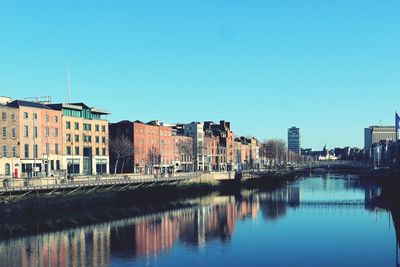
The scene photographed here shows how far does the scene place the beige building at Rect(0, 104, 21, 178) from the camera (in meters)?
95.8

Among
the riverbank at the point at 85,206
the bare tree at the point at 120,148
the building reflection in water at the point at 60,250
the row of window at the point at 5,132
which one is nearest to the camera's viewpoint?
the building reflection in water at the point at 60,250

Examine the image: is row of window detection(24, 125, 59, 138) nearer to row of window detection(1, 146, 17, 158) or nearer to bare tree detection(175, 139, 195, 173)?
row of window detection(1, 146, 17, 158)

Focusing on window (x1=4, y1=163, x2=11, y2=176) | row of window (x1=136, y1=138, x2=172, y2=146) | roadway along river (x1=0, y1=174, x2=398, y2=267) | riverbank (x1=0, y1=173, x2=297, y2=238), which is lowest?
roadway along river (x1=0, y1=174, x2=398, y2=267)

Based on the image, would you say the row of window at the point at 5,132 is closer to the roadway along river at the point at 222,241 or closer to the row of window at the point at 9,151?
the row of window at the point at 9,151

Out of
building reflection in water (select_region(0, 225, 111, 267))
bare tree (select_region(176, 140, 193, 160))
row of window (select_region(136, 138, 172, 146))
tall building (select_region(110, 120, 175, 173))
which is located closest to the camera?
building reflection in water (select_region(0, 225, 111, 267))

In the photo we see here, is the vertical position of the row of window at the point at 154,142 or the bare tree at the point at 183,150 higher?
the row of window at the point at 154,142

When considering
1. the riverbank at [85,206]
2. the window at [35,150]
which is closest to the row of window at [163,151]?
the riverbank at [85,206]

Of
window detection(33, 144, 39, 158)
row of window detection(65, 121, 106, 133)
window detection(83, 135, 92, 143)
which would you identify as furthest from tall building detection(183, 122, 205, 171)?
window detection(33, 144, 39, 158)

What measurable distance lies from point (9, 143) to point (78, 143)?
70.9ft

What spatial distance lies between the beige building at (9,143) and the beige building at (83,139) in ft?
46.1

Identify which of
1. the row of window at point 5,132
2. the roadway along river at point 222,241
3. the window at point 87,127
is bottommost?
the roadway along river at point 222,241

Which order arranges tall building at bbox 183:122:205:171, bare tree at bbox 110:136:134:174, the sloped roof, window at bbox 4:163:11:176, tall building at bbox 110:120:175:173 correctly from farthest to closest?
tall building at bbox 183:122:205:171 → tall building at bbox 110:120:175:173 → bare tree at bbox 110:136:134:174 → the sloped roof → window at bbox 4:163:11:176

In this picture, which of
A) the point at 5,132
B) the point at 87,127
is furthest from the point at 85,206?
the point at 87,127

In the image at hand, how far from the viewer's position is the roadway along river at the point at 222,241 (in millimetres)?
50562
